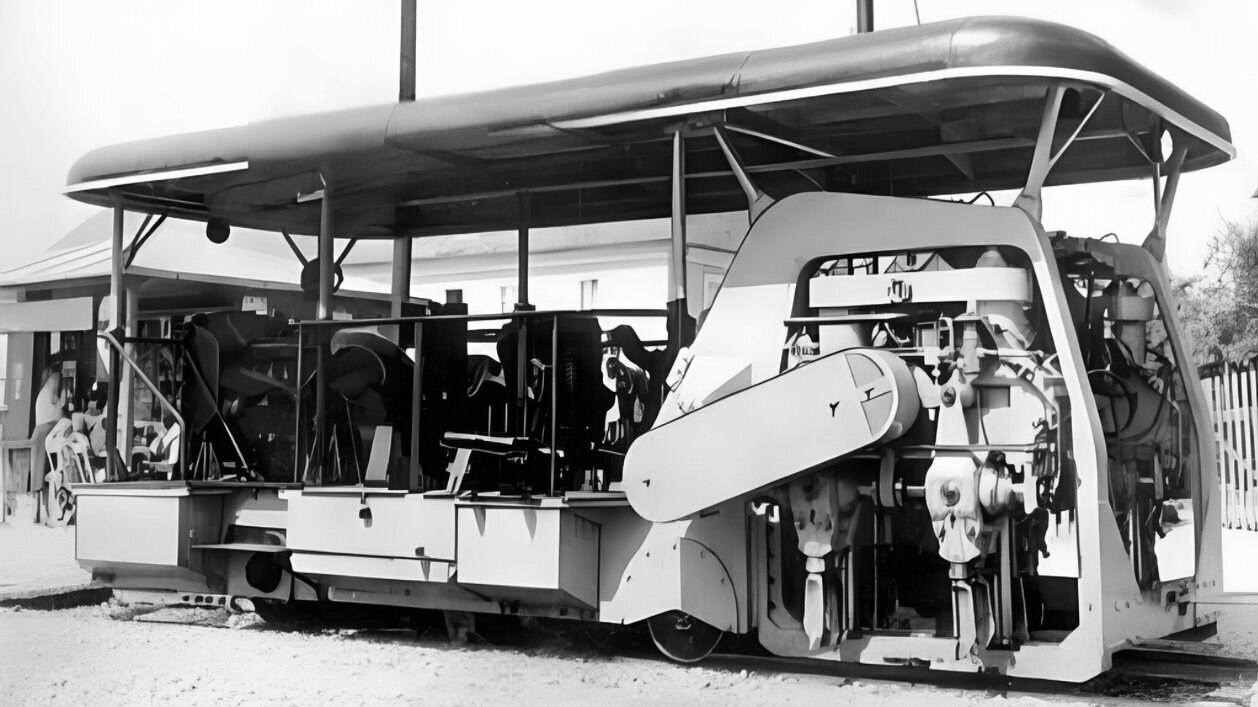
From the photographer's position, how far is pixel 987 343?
6.38m

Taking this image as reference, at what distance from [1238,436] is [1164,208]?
29.0 feet

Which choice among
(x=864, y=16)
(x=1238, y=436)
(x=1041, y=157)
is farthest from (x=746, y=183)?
(x=1238, y=436)

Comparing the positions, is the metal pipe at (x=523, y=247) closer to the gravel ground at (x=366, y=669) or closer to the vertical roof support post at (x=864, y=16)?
the gravel ground at (x=366, y=669)

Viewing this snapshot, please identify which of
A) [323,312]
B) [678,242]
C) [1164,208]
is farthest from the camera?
[323,312]

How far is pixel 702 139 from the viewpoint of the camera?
25.0 ft

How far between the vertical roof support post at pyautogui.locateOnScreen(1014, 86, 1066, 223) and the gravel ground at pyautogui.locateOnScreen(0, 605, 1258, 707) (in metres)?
2.28

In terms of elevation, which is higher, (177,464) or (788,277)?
(788,277)

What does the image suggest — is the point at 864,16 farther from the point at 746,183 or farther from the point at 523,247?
the point at 523,247

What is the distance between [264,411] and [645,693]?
4323 millimetres

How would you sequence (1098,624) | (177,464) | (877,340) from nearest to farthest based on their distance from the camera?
1. (1098,624)
2. (877,340)
3. (177,464)

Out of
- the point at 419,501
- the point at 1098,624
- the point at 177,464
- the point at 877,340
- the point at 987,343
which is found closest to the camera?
the point at 1098,624

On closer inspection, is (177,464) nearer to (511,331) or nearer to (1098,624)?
(511,331)

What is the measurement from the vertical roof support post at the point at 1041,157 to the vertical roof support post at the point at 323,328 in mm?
4318

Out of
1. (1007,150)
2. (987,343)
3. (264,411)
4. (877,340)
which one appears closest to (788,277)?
(877,340)
